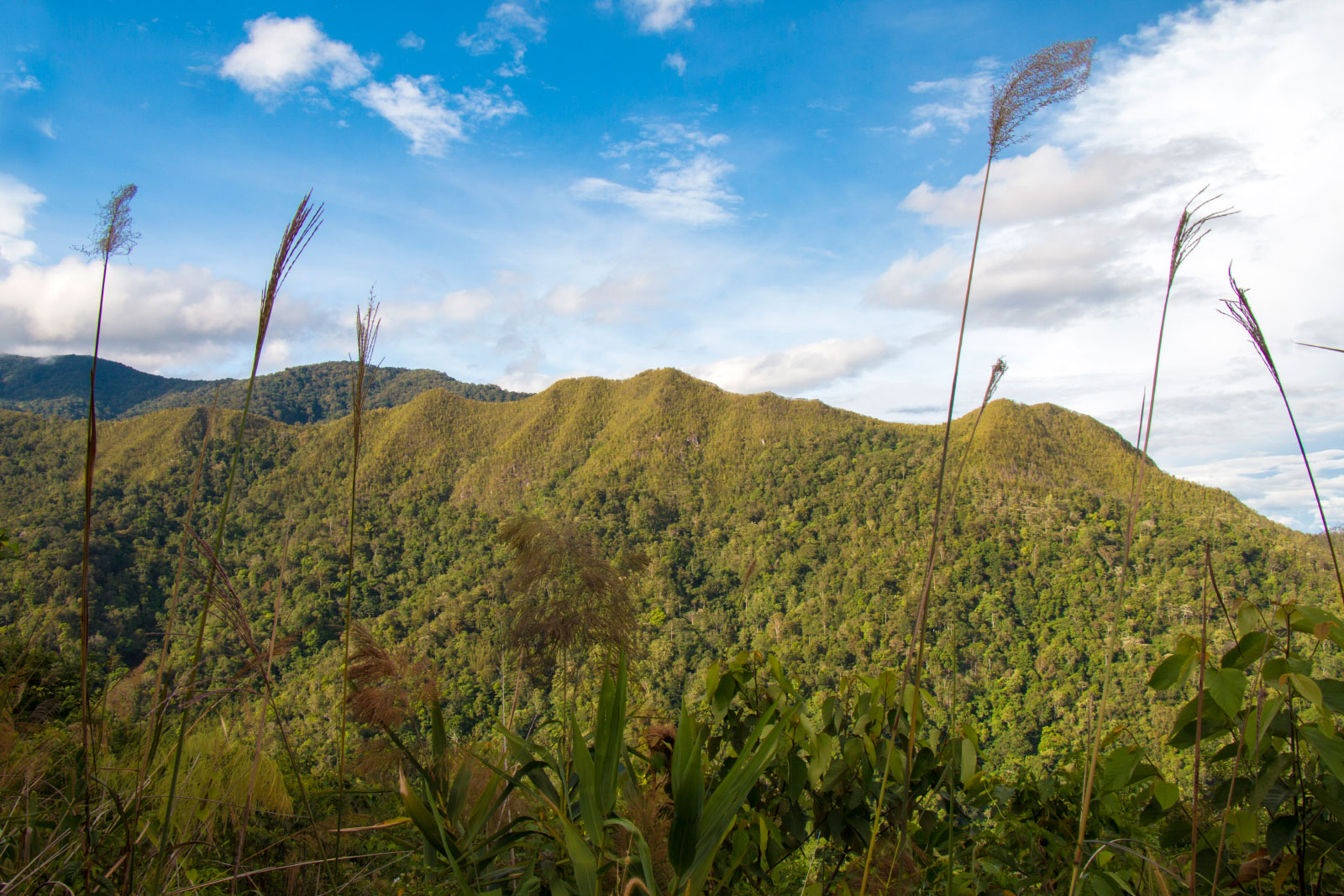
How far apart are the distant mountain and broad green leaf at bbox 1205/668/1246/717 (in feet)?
140

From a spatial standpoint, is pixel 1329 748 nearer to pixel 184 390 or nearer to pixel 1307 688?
pixel 1307 688

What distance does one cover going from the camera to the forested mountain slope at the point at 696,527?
82.8 feet

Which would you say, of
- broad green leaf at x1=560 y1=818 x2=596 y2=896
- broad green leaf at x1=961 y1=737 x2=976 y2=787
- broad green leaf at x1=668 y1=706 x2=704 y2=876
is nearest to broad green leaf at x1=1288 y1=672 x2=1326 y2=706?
broad green leaf at x1=961 y1=737 x2=976 y2=787

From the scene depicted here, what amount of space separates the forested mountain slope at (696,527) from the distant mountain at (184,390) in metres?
5.78

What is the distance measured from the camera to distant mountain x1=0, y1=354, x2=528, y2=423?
46.4 meters

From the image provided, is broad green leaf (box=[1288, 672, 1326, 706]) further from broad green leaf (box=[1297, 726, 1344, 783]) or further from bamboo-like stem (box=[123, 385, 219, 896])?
→ bamboo-like stem (box=[123, 385, 219, 896])

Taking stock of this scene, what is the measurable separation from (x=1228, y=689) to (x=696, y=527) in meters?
47.4

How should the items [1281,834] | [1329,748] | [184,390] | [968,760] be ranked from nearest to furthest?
[1329,748]
[1281,834]
[968,760]
[184,390]

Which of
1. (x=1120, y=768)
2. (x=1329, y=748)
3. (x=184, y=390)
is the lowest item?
(x=1120, y=768)

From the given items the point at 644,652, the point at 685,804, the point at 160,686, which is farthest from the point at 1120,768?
the point at 644,652

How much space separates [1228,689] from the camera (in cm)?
83

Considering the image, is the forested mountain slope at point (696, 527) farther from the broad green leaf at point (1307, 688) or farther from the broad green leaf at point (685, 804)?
the broad green leaf at point (685, 804)

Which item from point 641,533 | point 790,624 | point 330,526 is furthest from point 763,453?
point 330,526

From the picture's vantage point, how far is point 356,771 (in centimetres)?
181
